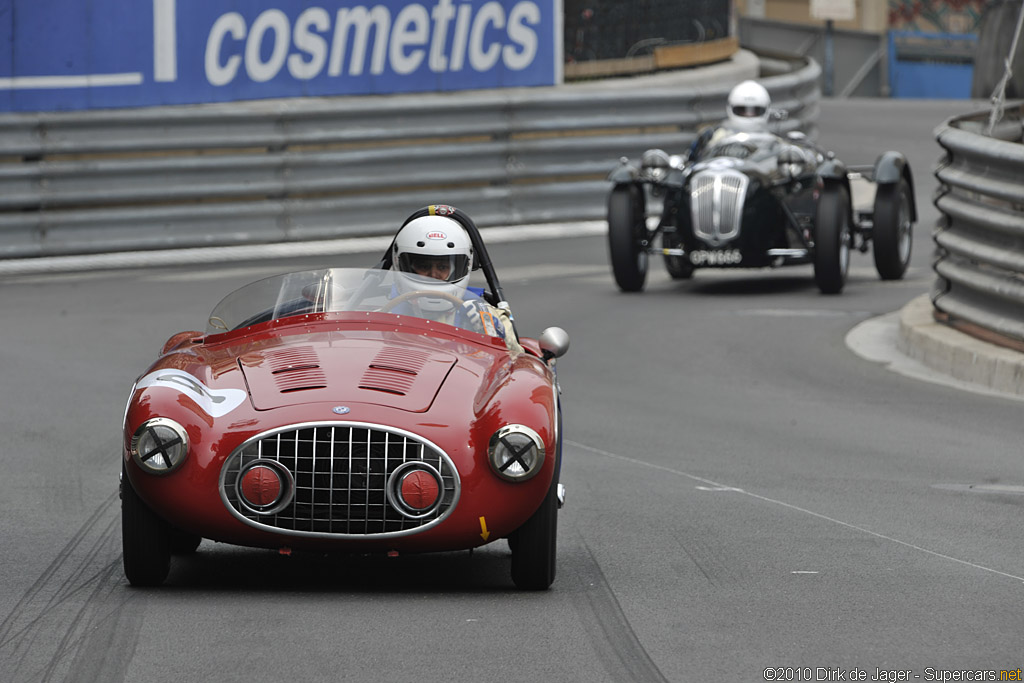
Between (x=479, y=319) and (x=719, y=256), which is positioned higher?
(x=479, y=319)

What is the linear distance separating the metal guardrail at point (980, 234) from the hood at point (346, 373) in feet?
17.9

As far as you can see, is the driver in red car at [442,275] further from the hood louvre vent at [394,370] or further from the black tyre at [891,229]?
the black tyre at [891,229]

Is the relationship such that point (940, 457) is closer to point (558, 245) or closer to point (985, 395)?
point (985, 395)

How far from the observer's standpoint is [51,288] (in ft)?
51.7

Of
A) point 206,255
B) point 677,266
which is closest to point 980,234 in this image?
point 677,266

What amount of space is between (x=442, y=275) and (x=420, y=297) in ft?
1.34

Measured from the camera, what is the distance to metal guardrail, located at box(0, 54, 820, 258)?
17.1 m

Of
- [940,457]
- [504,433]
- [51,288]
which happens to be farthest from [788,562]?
[51,288]

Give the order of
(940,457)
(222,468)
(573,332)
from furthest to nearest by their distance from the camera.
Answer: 1. (573,332)
2. (940,457)
3. (222,468)

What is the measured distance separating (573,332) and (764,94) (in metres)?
4.77

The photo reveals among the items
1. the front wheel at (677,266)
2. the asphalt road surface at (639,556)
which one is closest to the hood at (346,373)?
the asphalt road surface at (639,556)

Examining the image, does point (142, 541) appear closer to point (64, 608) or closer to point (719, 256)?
point (64, 608)

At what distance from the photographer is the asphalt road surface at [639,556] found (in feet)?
16.8

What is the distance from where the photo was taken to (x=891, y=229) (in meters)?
16.0
